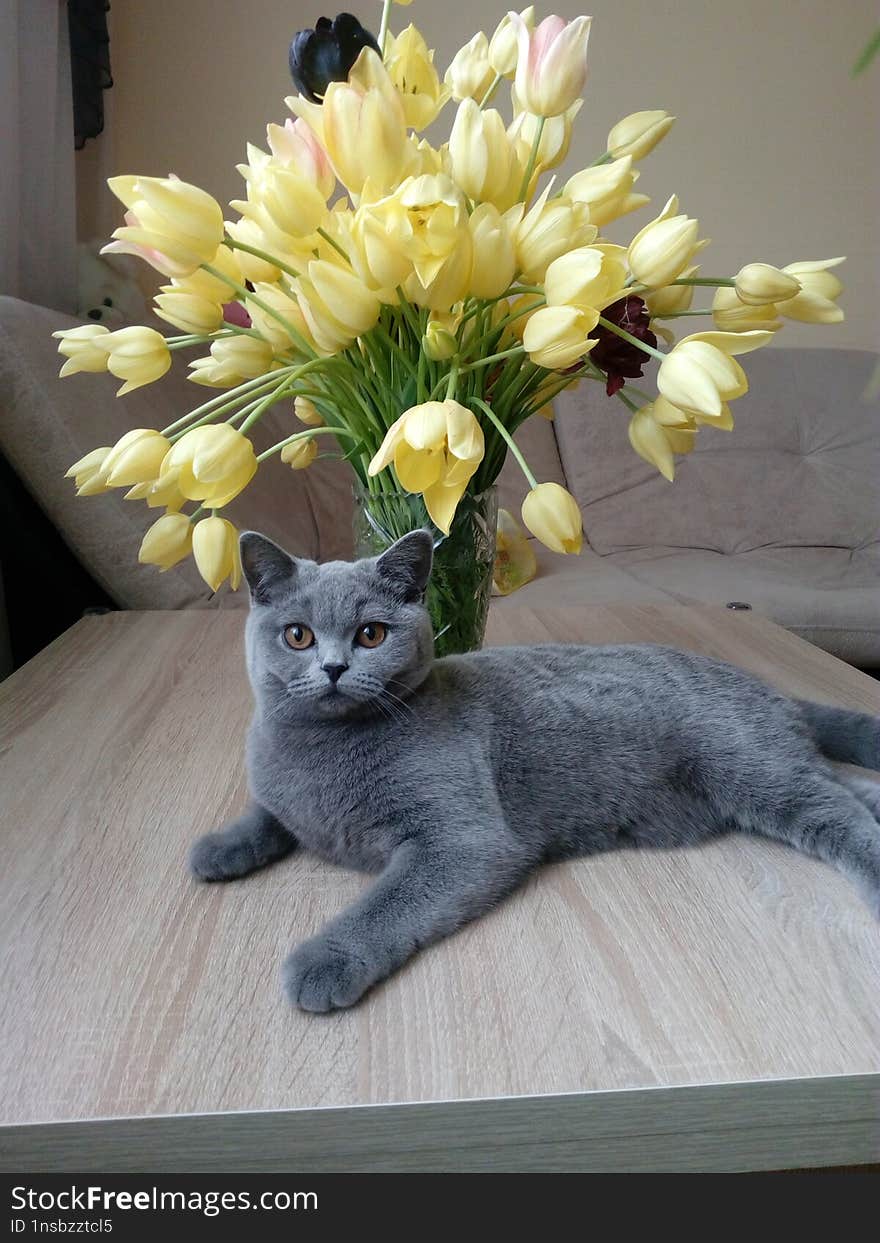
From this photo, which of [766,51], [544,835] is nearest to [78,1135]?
[544,835]

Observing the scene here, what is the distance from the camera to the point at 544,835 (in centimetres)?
71

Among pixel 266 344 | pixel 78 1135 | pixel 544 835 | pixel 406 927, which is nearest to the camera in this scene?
pixel 78 1135

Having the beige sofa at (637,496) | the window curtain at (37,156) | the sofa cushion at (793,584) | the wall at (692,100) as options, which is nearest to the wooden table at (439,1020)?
the beige sofa at (637,496)

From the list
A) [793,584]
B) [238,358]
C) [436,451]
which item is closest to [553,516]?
[436,451]

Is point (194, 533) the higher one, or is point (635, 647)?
point (194, 533)

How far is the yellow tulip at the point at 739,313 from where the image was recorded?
74 cm

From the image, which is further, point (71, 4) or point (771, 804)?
point (71, 4)

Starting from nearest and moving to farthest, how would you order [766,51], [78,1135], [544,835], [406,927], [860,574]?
[78,1135]
[406,927]
[544,835]
[860,574]
[766,51]

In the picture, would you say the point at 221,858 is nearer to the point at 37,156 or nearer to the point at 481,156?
the point at 481,156

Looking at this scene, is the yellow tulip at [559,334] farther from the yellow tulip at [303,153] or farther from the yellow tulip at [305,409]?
the yellow tulip at [305,409]

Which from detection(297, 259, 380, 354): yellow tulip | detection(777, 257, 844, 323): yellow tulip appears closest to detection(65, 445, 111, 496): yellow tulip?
detection(297, 259, 380, 354): yellow tulip

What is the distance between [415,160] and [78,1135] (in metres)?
0.66

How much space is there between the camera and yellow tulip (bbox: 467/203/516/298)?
664 mm
